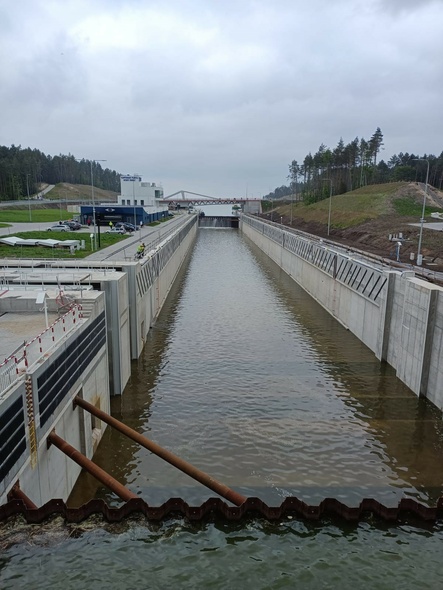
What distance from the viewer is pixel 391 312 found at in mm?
27172

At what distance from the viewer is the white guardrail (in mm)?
11133

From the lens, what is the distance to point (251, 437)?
18969 mm

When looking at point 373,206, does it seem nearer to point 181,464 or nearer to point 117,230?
point 117,230

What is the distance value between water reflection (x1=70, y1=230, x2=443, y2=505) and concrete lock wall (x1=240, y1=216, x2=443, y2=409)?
97 cm

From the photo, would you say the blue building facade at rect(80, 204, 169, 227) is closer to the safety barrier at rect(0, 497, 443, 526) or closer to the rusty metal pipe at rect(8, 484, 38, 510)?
the rusty metal pipe at rect(8, 484, 38, 510)

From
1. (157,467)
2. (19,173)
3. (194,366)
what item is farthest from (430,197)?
(19,173)

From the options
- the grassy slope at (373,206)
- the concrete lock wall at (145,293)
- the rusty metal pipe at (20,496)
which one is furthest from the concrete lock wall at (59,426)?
the grassy slope at (373,206)

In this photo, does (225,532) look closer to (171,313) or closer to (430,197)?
(171,313)

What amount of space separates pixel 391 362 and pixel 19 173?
16435 centimetres

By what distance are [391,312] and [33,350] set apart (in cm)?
2036

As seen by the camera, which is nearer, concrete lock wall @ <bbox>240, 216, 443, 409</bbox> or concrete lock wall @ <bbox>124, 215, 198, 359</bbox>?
concrete lock wall @ <bbox>240, 216, 443, 409</bbox>

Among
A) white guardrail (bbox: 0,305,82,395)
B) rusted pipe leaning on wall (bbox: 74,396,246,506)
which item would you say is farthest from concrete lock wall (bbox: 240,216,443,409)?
white guardrail (bbox: 0,305,82,395)

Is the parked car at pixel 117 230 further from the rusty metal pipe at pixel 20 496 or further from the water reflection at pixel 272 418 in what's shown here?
the rusty metal pipe at pixel 20 496

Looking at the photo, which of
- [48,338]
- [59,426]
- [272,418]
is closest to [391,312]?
[272,418]
